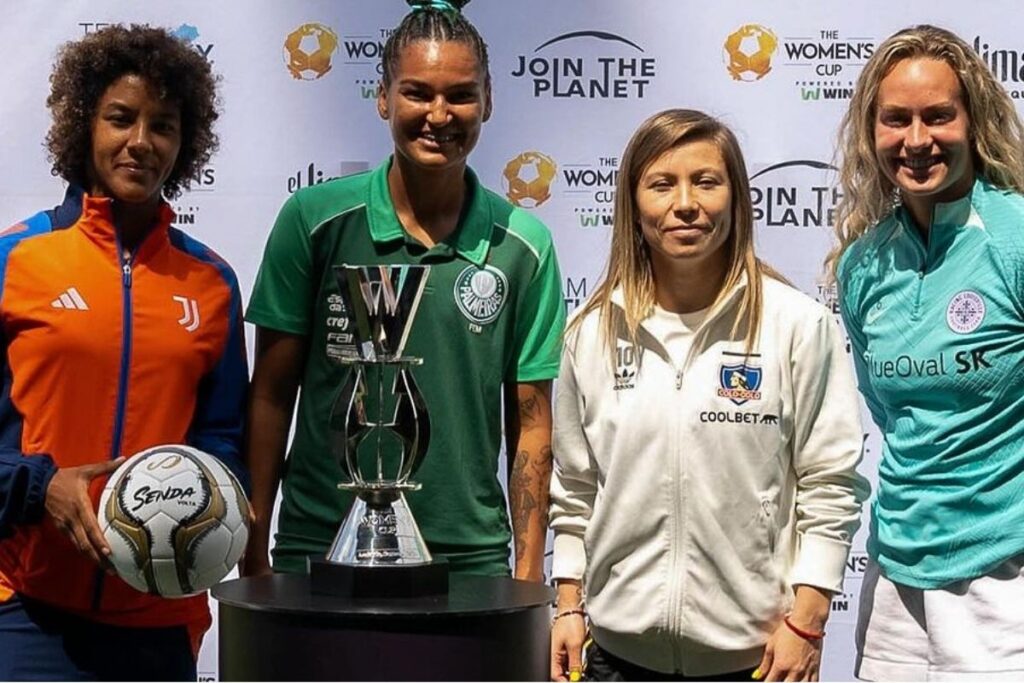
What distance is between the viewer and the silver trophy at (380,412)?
2.17 metres

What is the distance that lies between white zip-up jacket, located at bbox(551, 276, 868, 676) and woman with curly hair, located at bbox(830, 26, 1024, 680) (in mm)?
157

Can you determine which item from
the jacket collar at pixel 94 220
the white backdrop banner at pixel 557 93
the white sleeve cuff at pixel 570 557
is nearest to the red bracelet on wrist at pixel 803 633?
the white sleeve cuff at pixel 570 557

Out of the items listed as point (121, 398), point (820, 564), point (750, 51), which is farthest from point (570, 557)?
point (750, 51)

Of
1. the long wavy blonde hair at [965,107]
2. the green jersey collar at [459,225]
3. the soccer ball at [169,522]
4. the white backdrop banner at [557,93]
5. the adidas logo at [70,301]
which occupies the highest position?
the white backdrop banner at [557,93]

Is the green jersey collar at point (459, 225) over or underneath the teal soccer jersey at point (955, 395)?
over

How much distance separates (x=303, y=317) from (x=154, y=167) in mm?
334

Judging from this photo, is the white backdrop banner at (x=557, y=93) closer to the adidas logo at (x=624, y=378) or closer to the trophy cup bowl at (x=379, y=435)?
the adidas logo at (x=624, y=378)

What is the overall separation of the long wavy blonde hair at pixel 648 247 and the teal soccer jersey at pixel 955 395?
0.26 metres

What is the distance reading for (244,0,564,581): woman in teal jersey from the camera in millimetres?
2590

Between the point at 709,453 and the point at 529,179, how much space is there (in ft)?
5.27

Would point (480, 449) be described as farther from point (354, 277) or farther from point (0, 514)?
point (0, 514)

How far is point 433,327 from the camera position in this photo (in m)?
2.60

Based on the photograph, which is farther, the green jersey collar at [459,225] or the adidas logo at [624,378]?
the green jersey collar at [459,225]

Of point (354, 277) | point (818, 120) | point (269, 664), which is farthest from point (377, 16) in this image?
point (269, 664)
